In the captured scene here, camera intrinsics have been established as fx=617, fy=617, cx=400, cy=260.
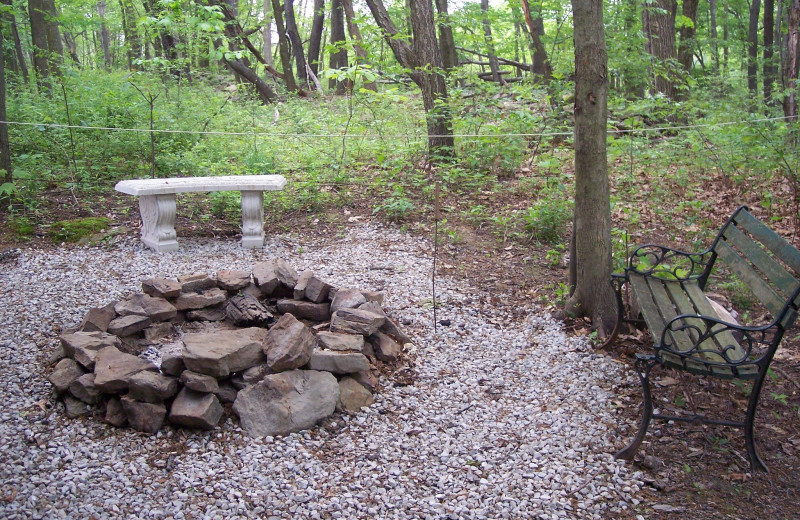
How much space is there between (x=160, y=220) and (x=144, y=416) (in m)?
3.46

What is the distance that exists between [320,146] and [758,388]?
7.76m

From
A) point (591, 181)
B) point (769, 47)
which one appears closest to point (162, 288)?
point (591, 181)

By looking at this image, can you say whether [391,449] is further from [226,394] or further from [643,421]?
[643,421]

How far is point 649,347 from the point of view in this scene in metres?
4.25

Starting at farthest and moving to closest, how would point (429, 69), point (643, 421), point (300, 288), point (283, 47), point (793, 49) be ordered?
point (283, 47) → point (429, 69) → point (793, 49) → point (300, 288) → point (643, 421)

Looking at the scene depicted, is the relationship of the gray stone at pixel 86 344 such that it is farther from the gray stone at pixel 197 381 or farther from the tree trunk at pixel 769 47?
the tree trunk at pixel 769 47

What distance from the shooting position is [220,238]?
23.3ft

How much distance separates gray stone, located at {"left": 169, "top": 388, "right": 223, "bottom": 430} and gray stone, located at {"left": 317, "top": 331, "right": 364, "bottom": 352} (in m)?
0.78

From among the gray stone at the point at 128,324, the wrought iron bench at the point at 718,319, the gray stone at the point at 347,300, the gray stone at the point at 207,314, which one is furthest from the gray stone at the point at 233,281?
the wrought iron bench at the point at 718,319

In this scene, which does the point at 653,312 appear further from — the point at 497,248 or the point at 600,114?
the point at 497,248

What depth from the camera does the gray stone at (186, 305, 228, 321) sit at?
4629 millimetres

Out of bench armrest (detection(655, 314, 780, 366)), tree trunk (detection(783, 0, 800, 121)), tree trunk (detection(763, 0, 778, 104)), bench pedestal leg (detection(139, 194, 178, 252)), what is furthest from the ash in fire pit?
tree trunk (detection(763, 0, 778, 104))

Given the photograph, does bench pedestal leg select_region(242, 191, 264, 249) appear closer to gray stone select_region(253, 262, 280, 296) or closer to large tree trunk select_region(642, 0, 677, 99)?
gray stone select_region(253, 262, 280, 296)

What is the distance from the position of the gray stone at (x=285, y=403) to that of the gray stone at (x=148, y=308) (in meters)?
1.22
